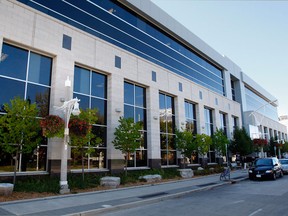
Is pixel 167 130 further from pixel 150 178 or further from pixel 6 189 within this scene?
pixel 6 189

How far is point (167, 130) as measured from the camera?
2623 centimetres

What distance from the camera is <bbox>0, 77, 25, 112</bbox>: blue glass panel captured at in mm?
14250

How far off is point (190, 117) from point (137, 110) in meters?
9.73

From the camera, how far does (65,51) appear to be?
57.1 ft

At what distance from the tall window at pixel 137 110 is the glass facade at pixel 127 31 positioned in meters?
3.84

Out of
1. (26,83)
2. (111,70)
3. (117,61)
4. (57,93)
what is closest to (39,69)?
(26,83)

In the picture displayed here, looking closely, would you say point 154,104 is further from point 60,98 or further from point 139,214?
point 139,214

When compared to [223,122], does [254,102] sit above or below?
above

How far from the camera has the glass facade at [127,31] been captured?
18984 millimetres

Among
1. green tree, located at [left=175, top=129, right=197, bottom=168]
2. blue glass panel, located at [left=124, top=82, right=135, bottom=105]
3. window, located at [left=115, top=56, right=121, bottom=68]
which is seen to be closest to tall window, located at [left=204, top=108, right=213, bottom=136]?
green tree, located at [left=175, top=129, right=197, bottom=168]

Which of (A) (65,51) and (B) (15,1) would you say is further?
(A) (65,51)

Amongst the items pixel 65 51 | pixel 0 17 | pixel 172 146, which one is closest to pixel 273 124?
pixel 172 146

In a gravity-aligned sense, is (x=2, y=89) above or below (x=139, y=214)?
above

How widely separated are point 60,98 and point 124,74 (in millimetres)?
6762
